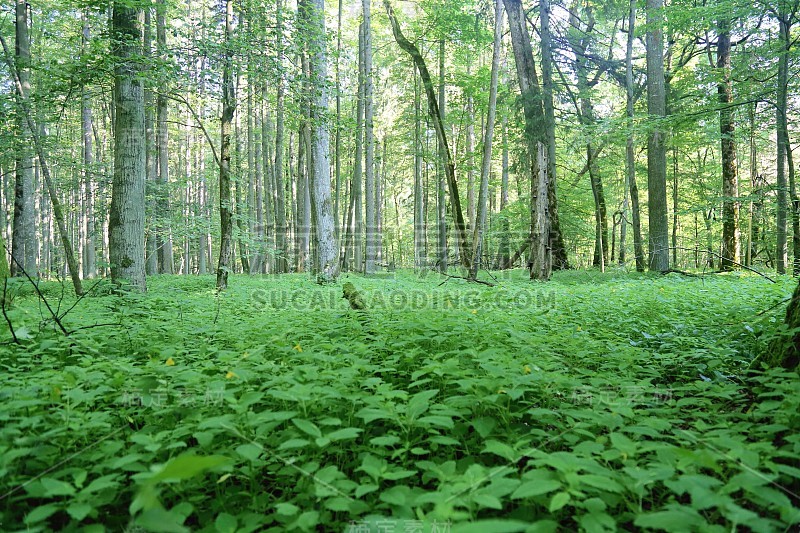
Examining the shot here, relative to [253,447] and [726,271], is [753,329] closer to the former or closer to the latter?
[253,447]

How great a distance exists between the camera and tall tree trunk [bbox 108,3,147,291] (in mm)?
6812

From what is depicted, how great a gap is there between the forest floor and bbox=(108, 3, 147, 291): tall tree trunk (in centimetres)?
354

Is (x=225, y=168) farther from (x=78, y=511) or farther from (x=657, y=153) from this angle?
(x=657, y=153)

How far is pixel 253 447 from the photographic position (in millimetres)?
1540

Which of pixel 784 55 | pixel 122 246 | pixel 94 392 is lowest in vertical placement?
pixel 94 392

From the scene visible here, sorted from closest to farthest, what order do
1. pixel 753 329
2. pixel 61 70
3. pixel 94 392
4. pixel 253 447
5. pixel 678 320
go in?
1. pixel 253 447
2. pixel 94 392
3. pixel 753 329
4. pixel 678 320
5. pixel 61 70

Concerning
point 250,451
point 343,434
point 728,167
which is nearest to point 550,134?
point 728,167

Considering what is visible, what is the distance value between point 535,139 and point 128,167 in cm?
952

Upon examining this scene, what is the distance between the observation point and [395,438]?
1695 mm

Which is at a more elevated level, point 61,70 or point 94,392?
point 61,70

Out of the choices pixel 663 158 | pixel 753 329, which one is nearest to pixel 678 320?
pixel 753 329

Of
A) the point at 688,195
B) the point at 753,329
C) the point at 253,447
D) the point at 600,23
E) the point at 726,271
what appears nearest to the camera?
the point at 253,447

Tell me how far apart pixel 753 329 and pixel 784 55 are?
8836 mm

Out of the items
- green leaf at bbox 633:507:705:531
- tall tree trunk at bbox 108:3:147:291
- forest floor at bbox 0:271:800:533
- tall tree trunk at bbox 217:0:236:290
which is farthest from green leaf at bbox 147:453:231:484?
tall tree trunk at bbox 217:0:236:290
